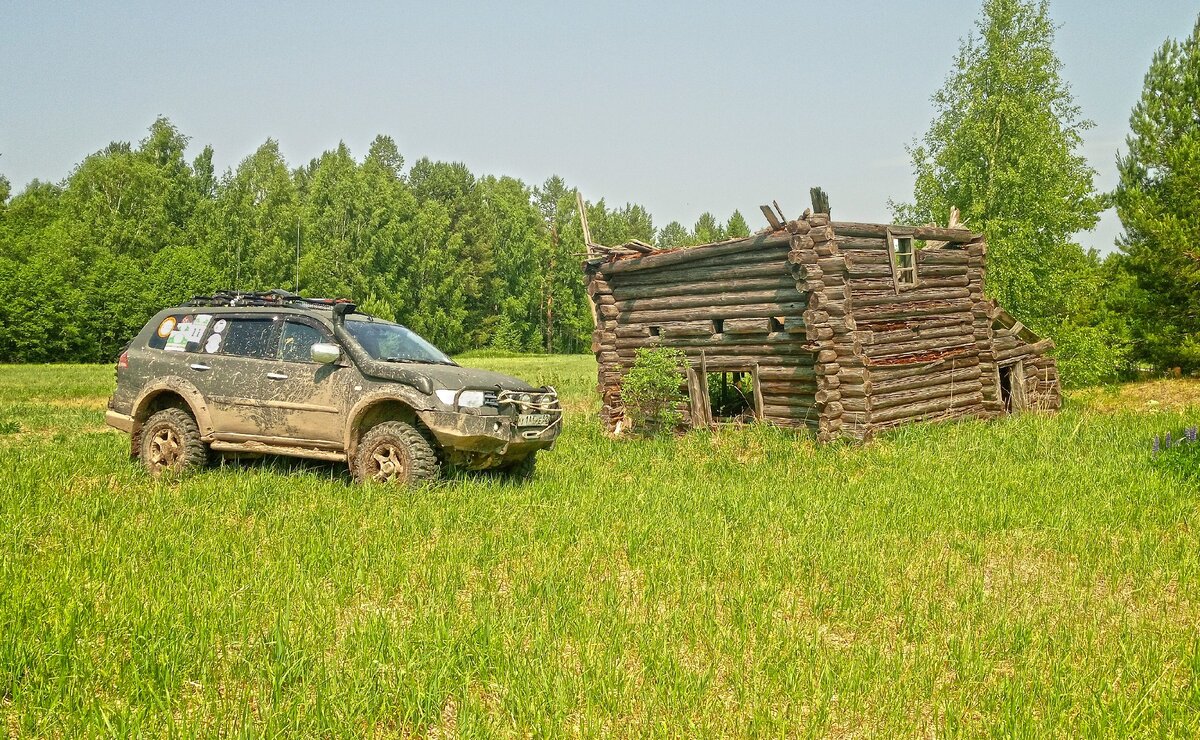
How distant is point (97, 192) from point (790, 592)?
64400mm

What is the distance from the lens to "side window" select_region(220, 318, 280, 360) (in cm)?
966

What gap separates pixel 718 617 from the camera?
525 cm

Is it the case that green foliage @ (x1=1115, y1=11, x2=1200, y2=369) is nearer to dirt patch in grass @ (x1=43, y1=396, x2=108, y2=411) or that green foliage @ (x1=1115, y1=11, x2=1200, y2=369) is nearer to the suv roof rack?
the suv roof rack

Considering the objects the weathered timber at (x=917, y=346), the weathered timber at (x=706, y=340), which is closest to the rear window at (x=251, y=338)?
the weathered timber at (x=706, y=340)

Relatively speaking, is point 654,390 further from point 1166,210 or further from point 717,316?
point 1166,210

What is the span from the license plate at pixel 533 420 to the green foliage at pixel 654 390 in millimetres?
7164

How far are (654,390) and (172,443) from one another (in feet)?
31.0

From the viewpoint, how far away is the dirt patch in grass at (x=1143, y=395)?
895 inches

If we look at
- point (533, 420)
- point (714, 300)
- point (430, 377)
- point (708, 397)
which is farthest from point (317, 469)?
point (714, 300)

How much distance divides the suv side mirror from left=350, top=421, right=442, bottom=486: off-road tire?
0.91 m

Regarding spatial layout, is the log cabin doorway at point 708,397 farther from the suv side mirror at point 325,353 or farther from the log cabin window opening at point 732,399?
the suv side mirror at point 325,353

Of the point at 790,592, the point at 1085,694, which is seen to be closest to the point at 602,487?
the point at 790,592

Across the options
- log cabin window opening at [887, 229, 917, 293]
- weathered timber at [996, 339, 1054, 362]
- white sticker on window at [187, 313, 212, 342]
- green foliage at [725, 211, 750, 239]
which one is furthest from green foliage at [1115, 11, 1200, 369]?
green foliage at [725, 211, 750, 239]

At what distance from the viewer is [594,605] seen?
5371 millimetres
